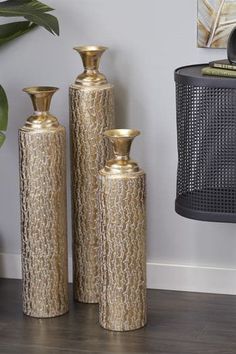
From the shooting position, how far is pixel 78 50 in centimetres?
317

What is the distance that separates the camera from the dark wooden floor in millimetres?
2936

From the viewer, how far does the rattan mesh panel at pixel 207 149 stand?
2922mm

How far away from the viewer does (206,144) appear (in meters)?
2.96

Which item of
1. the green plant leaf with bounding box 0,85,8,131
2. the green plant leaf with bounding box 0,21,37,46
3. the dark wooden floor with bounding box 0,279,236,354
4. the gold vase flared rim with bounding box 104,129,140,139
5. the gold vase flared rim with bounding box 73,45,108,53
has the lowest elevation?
the dark wooden floor with bounding box 0,279,236,354

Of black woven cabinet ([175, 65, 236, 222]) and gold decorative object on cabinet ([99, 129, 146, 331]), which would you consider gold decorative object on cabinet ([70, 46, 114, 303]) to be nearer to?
gold decorative object on cabinet ([99, 129, 146, 331])

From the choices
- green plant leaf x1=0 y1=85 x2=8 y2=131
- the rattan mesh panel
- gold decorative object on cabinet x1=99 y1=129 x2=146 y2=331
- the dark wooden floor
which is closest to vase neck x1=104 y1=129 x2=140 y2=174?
gold decorative object on cabinet x1=99 y1=129 x2=146 y2=331

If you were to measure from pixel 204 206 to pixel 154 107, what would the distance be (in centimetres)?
48

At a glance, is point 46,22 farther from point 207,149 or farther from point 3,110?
point 207,149

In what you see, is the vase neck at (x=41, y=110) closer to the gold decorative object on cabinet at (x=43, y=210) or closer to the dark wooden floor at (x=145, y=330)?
the gold decorative object on cabinet at (x=43, y=210)

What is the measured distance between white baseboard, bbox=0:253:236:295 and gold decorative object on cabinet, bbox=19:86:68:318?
38cm

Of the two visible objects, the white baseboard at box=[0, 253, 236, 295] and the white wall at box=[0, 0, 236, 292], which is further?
the white baseboard at box=[0, 253, 236, 295]

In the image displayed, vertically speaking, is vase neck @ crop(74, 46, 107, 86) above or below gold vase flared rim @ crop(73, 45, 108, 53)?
below

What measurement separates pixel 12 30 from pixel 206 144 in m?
→ 0.83

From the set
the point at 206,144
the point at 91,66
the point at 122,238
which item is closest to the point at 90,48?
the point at 91,66
